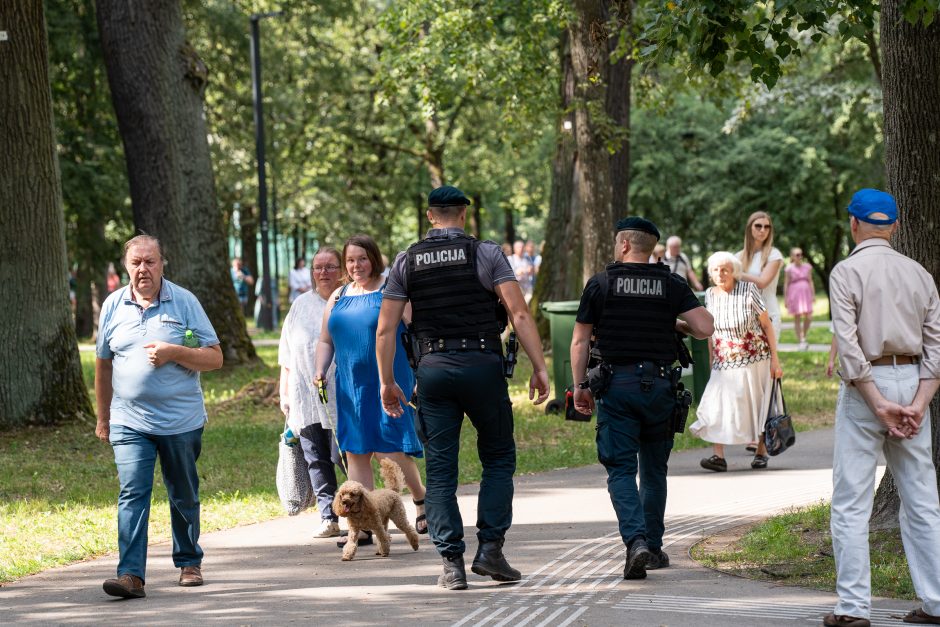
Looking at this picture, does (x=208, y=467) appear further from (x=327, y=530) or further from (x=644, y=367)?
(x=644, y=367)

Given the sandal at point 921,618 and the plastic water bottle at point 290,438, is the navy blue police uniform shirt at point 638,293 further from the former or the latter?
the plastic water bottle at point 290,438

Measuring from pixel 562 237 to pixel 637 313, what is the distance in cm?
1456

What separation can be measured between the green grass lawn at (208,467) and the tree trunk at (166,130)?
2.07 meters

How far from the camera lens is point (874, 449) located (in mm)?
5566

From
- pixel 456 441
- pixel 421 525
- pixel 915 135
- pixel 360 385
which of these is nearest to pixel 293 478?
pixel 421 525

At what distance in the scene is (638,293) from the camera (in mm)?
6652

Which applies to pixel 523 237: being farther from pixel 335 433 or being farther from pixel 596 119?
pixel 335 433

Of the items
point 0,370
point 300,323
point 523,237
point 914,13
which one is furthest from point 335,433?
point 523,237

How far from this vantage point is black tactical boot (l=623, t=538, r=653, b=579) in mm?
6492

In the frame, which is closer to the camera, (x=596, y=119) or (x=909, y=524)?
(x=909, y=524)

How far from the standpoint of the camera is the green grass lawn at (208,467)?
8.38 m

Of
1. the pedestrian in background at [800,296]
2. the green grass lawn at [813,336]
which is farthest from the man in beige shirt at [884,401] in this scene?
the green grass lawn at [813,336]

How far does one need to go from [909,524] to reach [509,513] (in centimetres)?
198

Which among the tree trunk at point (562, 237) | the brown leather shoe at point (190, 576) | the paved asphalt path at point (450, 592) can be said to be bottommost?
the paved asphalt path at point (450, 592)
